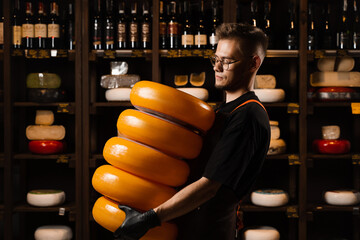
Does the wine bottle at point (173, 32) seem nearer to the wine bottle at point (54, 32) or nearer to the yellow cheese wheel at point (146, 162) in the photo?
the wine bottle at point (54, 32)

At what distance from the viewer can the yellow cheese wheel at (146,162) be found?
1.13 meters

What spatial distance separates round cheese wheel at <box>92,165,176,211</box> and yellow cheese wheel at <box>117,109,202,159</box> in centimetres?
11

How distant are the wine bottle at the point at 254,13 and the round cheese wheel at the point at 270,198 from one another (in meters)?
1.26

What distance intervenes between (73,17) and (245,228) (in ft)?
6.57

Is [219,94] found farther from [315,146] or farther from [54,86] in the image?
[54,86]

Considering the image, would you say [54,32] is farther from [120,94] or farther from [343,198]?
[343,198]

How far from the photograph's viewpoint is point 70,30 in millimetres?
2955

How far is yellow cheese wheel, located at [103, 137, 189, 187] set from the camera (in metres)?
1.13

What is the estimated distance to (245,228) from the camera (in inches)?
110

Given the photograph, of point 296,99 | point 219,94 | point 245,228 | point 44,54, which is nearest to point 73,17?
point 44,54

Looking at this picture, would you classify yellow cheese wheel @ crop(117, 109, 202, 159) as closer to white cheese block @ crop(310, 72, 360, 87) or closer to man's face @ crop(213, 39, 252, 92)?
man's face @ crop(213, 39, 252, 92)

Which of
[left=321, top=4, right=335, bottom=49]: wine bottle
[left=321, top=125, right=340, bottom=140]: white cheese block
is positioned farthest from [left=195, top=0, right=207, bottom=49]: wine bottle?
[left=321, top=125, right=340, bottom=140]: white cheese block

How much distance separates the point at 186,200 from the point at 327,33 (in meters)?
2.41

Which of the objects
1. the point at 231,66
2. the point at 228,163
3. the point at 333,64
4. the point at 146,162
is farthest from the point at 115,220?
the point at 333,64
